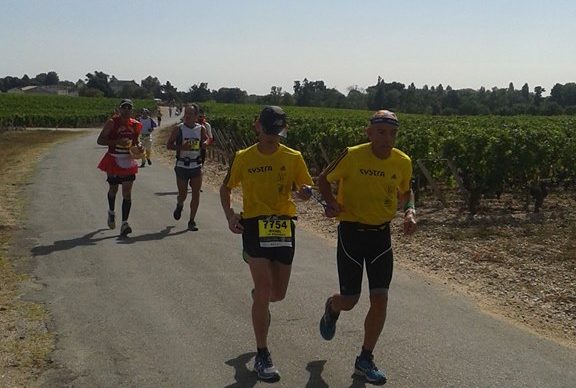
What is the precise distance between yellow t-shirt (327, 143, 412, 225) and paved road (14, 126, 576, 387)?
43.9 inches

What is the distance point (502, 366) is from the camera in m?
5.55

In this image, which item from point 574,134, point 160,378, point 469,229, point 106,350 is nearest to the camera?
point 160,378

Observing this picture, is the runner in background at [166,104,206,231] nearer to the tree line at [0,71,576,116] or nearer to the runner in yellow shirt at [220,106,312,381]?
the runner in yellow shirt at [220,106,312,381]

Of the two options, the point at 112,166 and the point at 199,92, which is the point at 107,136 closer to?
the point at 112,166

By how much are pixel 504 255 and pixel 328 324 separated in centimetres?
491

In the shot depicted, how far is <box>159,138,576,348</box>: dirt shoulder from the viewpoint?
749 centimetres

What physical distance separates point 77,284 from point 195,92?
114942 millimetres

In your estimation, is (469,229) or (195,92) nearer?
(469,229)

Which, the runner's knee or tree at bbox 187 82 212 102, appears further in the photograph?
tree at bbox 187 82 212 102

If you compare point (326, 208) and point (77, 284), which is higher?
point (326, 208)

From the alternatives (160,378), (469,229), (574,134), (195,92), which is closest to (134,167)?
(469,229)

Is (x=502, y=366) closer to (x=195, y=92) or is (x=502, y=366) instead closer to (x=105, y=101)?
(x=105, y=101)

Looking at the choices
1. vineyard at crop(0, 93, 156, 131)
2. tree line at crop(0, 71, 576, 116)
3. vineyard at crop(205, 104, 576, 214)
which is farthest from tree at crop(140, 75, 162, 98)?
vineyard at crop(205, 104, 576, 214)

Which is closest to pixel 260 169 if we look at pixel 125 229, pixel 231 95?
pixel 125 229
